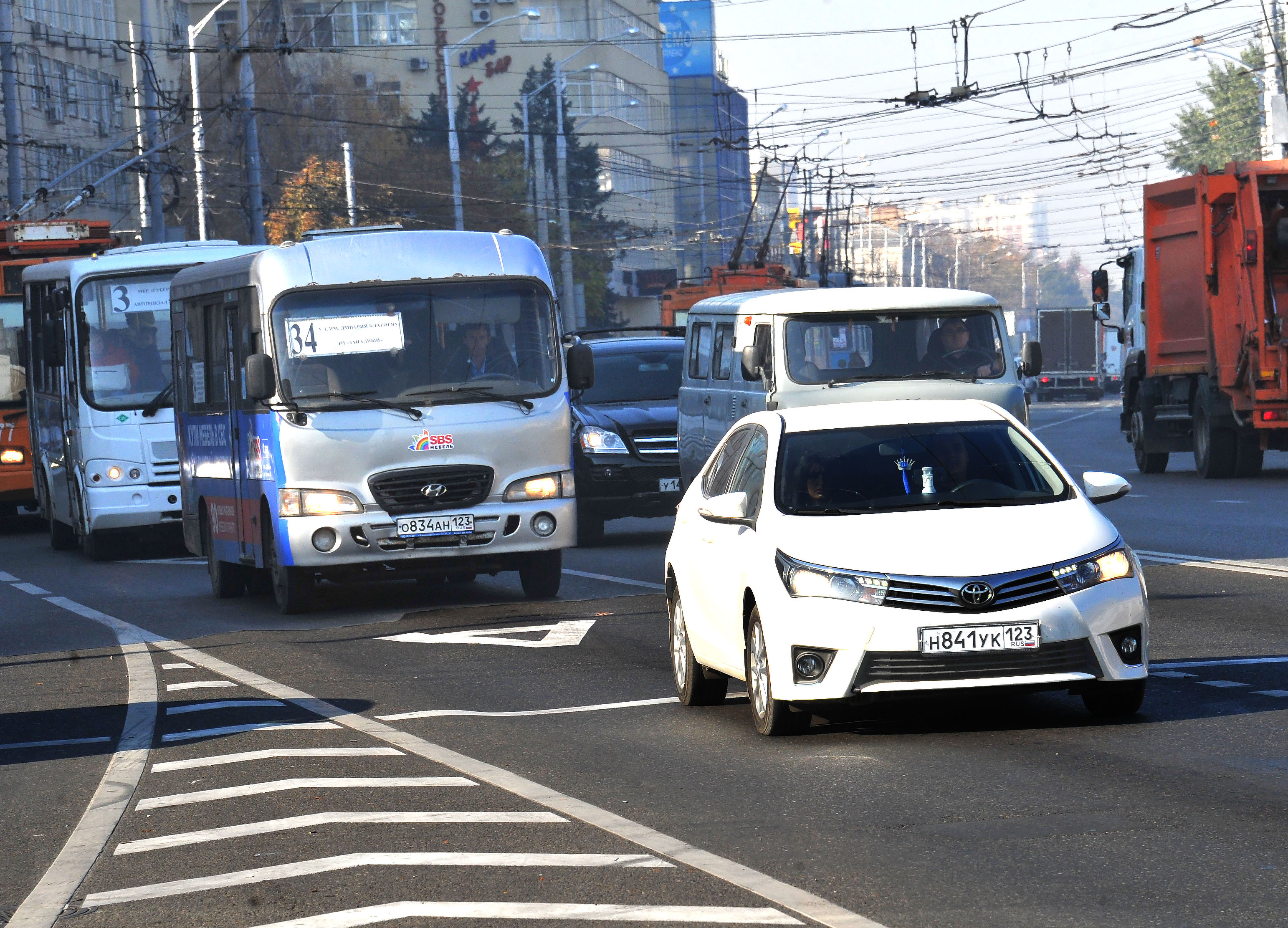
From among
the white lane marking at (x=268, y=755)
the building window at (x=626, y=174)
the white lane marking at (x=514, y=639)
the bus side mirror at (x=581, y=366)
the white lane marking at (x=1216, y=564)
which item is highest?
the building window at (x=626, y=174)

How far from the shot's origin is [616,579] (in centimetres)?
1714

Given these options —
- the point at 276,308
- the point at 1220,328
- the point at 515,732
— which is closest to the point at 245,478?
the point at 276,308

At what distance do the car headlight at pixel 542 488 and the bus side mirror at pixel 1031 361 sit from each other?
3.45 meters

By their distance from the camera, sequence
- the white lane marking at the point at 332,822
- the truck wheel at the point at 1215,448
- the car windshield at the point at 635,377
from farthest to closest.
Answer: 1. the truck wheel at the point at 1215,448
2. the car windshield at the point at 635,377
3. the white lane marking at the point at 332,822

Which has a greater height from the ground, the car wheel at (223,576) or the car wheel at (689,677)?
the car wheel at (689,677)

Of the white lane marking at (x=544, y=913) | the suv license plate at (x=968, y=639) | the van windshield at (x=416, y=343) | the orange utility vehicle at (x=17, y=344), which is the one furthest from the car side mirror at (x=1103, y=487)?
the orange utility vehicle at (x=17, y=344)

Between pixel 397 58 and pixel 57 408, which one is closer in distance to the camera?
pixel 57 408

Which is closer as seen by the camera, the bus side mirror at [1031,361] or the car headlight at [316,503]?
the car headlight at [316,503]

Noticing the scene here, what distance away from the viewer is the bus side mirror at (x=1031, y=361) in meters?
16.3

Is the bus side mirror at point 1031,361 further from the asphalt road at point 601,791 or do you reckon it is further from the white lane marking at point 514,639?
the white lane marking at point 514,639

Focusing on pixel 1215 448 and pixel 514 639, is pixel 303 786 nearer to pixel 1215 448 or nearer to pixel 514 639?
pixel 514 639

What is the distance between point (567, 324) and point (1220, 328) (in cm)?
5424

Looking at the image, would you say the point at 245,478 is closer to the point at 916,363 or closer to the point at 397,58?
the point at 916,363

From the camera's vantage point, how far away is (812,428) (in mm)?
9727
